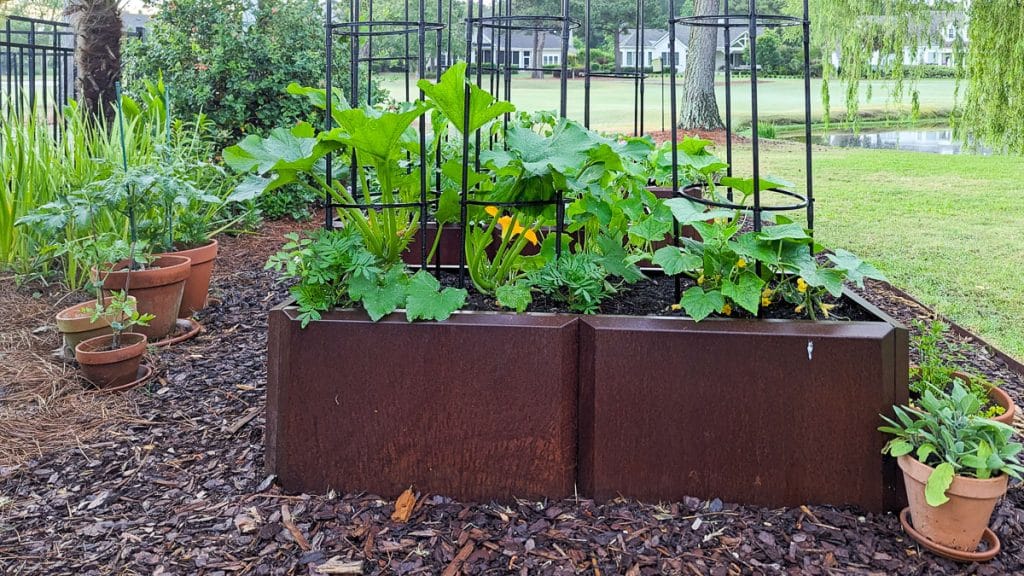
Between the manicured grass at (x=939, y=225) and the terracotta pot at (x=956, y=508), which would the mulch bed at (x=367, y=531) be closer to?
the terracotta pot at (x=956, y=508)

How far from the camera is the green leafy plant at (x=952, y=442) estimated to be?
57.3 inches

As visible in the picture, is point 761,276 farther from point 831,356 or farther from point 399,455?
point 399,455

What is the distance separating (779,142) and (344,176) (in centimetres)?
1152

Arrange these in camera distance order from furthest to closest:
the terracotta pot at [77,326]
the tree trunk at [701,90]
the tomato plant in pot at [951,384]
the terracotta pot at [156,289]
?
the tree trunk at [701,90] < the terracotta pot at [156,289] < the terracotta pot at [77,326] < the tomato plant in pot at [951,384]

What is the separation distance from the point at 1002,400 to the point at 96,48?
565 centimetres

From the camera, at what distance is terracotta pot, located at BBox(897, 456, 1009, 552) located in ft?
4.79

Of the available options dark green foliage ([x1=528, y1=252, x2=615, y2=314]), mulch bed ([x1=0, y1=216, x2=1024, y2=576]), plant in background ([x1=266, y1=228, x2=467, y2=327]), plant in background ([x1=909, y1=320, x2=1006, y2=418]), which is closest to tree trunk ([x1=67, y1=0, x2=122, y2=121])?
mulch bed ([x1=0, y1=216, x2=1024, y2=576])

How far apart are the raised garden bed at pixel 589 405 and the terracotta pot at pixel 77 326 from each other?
128cm

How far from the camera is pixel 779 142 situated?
12.4 metres

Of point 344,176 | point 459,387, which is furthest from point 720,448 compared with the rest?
point 344,176

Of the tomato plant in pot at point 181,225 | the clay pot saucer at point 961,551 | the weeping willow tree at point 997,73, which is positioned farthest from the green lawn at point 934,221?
the tomato plant in pot at point 181,225

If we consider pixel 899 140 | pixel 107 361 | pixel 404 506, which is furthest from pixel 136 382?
pixel 899 140

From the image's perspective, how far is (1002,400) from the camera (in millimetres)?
1836

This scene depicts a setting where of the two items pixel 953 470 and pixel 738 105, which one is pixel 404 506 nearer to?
pixel 953 470
